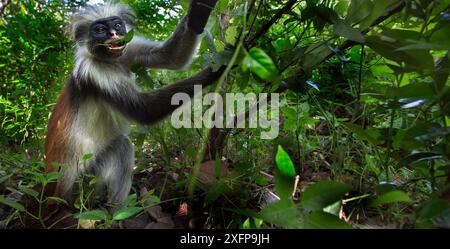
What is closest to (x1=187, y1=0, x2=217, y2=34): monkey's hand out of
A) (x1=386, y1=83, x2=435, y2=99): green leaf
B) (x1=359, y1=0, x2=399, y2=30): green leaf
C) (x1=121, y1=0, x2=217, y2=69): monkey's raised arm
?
(x1=121, y1=0, x2=217, y2=69): monkey's raised arm

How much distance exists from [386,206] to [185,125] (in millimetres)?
1581

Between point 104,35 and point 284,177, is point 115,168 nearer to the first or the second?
point 104,35

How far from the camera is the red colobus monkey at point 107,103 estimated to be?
128 inches

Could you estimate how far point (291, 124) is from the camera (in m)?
2.62

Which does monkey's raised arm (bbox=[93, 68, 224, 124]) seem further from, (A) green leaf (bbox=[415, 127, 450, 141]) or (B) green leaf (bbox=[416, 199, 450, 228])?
(B) green leaf (bbox=[416, 199, 450, 228])

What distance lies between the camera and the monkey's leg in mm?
3432

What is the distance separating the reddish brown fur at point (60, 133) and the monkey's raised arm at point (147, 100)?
323mm

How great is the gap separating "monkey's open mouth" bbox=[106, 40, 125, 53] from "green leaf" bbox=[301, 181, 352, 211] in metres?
2.59

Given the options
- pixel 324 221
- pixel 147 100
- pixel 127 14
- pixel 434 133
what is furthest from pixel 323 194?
pixel 127 14

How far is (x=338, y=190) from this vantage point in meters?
1.11

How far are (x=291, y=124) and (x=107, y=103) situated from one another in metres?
1.73

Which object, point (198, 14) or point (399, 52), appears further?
point (198, 14)
